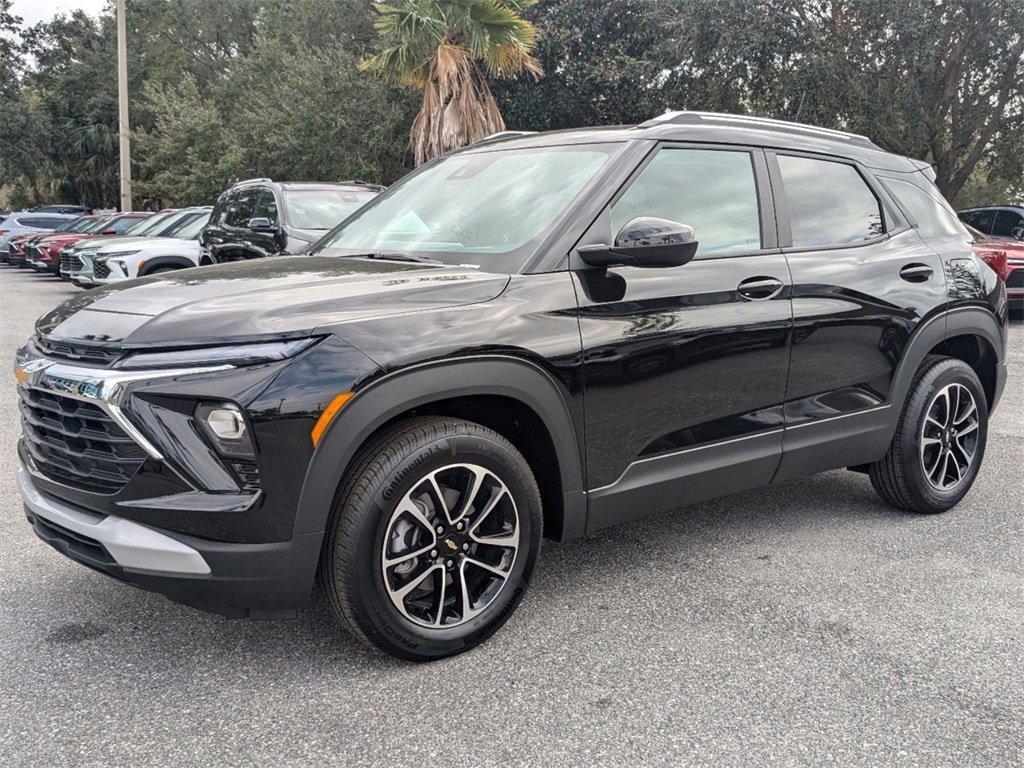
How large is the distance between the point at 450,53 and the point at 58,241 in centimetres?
1079

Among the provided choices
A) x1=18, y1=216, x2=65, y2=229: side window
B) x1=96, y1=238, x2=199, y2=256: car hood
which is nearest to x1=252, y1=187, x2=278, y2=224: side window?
x1=96, y1=238, x2=199, y2=256: car hood

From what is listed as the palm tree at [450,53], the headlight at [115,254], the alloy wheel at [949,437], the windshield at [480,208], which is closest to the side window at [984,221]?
the palm tree at [450,53]

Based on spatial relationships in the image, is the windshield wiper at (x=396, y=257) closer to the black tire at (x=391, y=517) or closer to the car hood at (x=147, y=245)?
the black tire at (x=391, y=517)

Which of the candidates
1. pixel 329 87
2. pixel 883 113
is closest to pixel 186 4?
pixel 329 87

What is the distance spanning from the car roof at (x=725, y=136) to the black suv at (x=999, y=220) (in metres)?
10.4

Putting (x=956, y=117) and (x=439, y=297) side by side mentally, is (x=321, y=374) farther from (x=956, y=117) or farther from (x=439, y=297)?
(x=956, y=117)

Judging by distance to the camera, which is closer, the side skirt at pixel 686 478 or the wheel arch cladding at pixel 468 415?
the wheel arch cladding at pixel 468 415

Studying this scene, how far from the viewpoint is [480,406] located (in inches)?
124

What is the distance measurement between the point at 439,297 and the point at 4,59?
144ft

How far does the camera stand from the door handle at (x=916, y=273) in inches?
168

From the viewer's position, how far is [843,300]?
4.02 m

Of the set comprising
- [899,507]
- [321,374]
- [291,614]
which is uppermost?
[321,374]

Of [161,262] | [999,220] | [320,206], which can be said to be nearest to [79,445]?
[320,206]

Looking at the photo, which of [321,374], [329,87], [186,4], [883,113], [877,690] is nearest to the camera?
[321,374]
